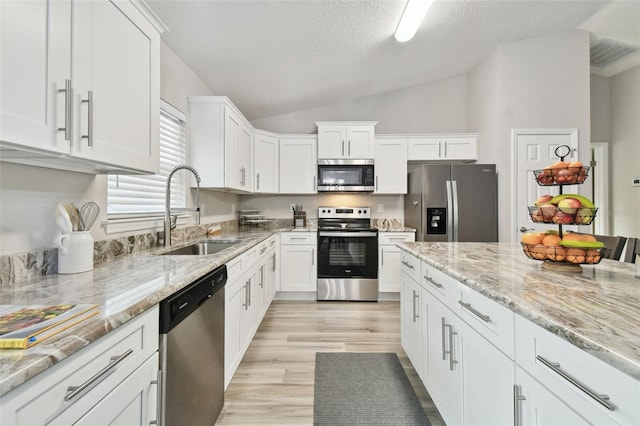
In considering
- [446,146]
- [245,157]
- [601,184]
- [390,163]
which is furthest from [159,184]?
[601,184]

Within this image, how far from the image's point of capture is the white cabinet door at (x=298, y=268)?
3.61 m

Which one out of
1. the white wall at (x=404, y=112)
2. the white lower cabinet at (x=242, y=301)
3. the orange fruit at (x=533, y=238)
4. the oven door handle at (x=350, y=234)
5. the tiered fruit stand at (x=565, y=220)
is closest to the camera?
the tiered fruit stand at (x=565, y=220)

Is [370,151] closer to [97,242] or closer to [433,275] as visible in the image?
[433,275]

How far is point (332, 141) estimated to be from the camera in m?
3.76

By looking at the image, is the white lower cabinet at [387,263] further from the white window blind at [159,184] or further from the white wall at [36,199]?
the white wall at [36,199]

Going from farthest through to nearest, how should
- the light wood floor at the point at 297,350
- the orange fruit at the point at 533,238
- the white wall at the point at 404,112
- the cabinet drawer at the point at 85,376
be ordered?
the white wall at the point at 404,112 → the light wood floor at the point at 297,350 → the orange fruit at the point at 533,238 → the cabinet drawer at the point at 85,376

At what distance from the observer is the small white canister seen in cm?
119

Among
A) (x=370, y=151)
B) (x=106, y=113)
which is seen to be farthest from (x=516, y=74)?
(x=106, y=113)

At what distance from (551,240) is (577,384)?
0.73 metres

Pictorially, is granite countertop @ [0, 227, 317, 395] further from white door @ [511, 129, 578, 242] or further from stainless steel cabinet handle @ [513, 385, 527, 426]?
white door @ [511, 129, 578, 242]

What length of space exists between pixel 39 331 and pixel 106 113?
0.90 meters

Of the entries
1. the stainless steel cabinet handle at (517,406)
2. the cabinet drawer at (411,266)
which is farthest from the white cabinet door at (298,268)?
the stainless steel cabinet handle at (517,406)

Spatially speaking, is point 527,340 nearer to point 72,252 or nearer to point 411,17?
point 72,252

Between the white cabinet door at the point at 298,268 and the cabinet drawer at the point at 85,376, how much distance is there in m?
2.67
